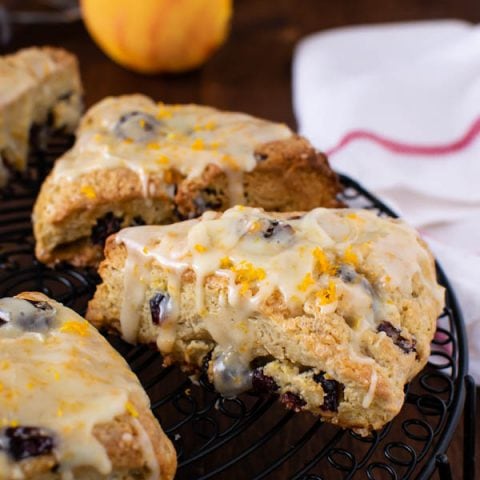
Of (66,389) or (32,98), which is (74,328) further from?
(32,98)

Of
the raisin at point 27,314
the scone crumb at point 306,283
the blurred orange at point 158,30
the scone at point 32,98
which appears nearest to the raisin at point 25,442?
the raisin at point 27,314

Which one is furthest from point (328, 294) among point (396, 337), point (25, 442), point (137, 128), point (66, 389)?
point (137, 128)

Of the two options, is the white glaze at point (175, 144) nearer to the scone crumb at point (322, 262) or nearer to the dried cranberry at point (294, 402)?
the scone crumb at point (322, 262)

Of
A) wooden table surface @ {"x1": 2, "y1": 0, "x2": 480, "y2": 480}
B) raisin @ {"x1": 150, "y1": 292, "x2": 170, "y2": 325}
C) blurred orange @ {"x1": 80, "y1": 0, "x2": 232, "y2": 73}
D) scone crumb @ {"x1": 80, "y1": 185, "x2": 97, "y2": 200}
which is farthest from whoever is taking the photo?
wooden table surface @ {"x1": 2, "y1": 0, "x2": 480, "y2": 480}

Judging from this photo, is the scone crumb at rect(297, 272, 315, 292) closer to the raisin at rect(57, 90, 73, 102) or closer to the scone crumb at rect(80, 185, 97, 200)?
the scone crumb at rect(80, 185, 97, 200)

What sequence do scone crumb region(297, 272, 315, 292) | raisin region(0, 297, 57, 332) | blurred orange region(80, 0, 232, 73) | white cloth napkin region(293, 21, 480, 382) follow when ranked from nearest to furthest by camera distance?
1. raisin region(0, 297, 57, 332)
2. scone crumb region(297, 272, 315, 292)
3. white cloth napkin region(293, 21, 480, 382)
4. blurred orange region(80, 0, 232, 73)

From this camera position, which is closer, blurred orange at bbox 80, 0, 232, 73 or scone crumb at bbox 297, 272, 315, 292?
scone crumb at bbox 297, 272, 315, 292

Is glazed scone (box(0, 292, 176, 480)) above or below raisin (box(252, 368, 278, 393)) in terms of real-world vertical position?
above

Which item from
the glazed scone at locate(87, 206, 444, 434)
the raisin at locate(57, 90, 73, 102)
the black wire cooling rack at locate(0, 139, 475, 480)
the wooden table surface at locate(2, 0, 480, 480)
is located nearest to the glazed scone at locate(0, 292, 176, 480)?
the black wire cooling rack at locate(0, 139, 475, 480)
